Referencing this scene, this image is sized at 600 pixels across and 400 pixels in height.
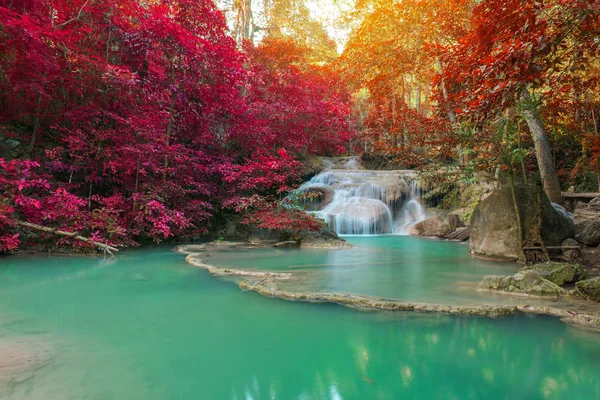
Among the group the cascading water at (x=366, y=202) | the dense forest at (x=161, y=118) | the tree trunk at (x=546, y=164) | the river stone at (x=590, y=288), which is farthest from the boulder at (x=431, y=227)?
the river stone at (x=590, y=288)

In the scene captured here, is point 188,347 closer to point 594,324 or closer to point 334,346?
point 334,346

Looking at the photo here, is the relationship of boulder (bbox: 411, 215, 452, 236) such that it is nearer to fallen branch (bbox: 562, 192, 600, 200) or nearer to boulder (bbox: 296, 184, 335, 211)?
boulder (bbox: 296, 184, 335, 211)

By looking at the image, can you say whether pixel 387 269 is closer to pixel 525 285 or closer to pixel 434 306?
pixel 525 285

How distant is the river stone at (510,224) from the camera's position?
6.04m

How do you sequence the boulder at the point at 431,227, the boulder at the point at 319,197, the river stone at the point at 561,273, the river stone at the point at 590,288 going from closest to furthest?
the river stone at the point at 590,288 → the river stone at the point at 561,273 → the boulder at the point at 431,227 → the boulder at the point at 319,197

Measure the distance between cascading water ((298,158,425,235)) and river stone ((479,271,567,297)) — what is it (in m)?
7.83

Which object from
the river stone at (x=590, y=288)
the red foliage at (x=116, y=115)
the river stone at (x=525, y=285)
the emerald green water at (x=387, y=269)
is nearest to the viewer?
the river stone at (x=590, y=288)

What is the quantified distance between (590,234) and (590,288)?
3924 mm

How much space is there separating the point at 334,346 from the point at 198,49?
7020 mm

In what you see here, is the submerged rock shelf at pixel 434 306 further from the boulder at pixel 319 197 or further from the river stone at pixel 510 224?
the boulder at pixel 319 197

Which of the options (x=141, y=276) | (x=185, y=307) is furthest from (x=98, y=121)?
(x=185, y=307)

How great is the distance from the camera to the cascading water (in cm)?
1204

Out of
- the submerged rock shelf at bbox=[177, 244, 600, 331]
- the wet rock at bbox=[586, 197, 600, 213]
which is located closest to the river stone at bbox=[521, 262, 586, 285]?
the submerged rock shelf at bbox=[177, 244, 600, 331]

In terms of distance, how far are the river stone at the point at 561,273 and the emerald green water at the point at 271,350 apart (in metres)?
1.27
